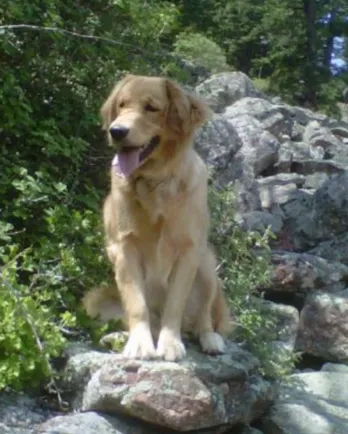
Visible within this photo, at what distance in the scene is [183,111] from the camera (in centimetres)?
511

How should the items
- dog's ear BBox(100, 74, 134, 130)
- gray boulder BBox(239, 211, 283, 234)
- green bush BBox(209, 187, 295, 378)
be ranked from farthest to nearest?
1. gray boulder BBox(239, 211, 283, 234)
2. green bush BBox(209, 187, 295, 378)
3. dog's ear BBox(100, 74, 134, 130)

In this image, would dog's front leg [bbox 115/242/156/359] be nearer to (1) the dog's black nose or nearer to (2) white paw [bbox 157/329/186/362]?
(2) white paw [bbox 157/329/186/362]

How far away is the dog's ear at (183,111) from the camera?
16.8ft

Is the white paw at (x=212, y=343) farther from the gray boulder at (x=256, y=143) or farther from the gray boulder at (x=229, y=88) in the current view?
the gray boulder at (x=229, y=88)

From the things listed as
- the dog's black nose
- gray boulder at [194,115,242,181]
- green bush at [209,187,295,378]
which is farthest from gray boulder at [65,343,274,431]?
gray boulder at [194,115,242,181]

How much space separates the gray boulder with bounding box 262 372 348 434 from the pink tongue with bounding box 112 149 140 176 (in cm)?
190

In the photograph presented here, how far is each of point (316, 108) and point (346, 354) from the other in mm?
28269

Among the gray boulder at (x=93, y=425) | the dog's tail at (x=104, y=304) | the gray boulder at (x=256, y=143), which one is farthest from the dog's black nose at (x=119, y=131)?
Result: the gray boulder at (x=256, y=143)

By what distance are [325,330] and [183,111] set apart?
14.0 feet

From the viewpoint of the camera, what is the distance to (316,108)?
1419 inches

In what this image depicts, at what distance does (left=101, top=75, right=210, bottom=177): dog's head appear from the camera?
16.3 feet

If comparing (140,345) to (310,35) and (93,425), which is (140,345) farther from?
(310,35)

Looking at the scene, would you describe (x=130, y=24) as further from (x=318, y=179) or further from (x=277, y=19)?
(x=277, y=19)

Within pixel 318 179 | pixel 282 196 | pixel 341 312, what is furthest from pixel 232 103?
pixel 341 312
